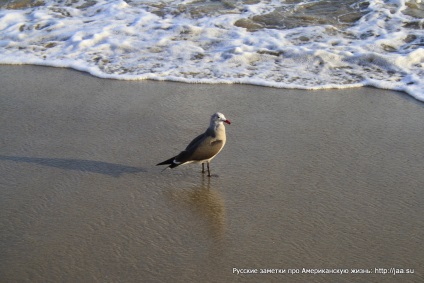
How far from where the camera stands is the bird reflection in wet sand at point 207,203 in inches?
185

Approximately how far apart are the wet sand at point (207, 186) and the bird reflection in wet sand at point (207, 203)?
1 centimetres

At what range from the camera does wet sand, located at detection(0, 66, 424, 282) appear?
425cm

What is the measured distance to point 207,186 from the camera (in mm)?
5289

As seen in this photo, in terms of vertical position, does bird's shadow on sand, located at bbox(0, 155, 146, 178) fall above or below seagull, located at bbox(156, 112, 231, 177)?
below

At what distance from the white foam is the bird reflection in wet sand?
2607 mm

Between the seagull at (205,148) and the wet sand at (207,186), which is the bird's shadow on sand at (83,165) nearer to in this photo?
the wet sand at (207,186)

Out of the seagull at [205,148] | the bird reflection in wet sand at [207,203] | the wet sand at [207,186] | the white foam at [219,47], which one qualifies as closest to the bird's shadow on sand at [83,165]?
the wet sand at [207,186]

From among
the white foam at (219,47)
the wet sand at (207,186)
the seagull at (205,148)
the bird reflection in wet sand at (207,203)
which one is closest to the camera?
the wet sand at (207,186)

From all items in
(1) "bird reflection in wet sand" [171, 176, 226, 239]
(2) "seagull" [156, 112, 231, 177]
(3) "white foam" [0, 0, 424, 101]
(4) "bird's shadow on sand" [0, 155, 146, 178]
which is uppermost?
(2) "seagull" [156, 112, 231, 177]

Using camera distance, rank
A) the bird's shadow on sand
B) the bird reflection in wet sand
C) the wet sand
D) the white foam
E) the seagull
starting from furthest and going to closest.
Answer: the white foam < the bird's shadow on sand < the seagull < the bird reflection in wet sand < the wet sand

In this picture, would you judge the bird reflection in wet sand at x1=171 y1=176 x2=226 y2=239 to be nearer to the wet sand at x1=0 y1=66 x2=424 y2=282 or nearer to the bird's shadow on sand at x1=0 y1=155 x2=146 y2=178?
the wet sand at x1=0 y1=66 x2=424 y2=282

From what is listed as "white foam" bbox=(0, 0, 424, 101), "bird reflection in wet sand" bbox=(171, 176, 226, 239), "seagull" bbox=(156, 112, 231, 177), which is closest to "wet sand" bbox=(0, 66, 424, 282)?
"bird reflection in wet sand" bbox=(171, 176, 226, 239)

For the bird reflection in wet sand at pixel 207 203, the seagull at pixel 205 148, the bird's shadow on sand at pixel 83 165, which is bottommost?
the bird's shadow on sand at pixel 83 165

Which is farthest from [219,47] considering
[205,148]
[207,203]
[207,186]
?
[207,203]
